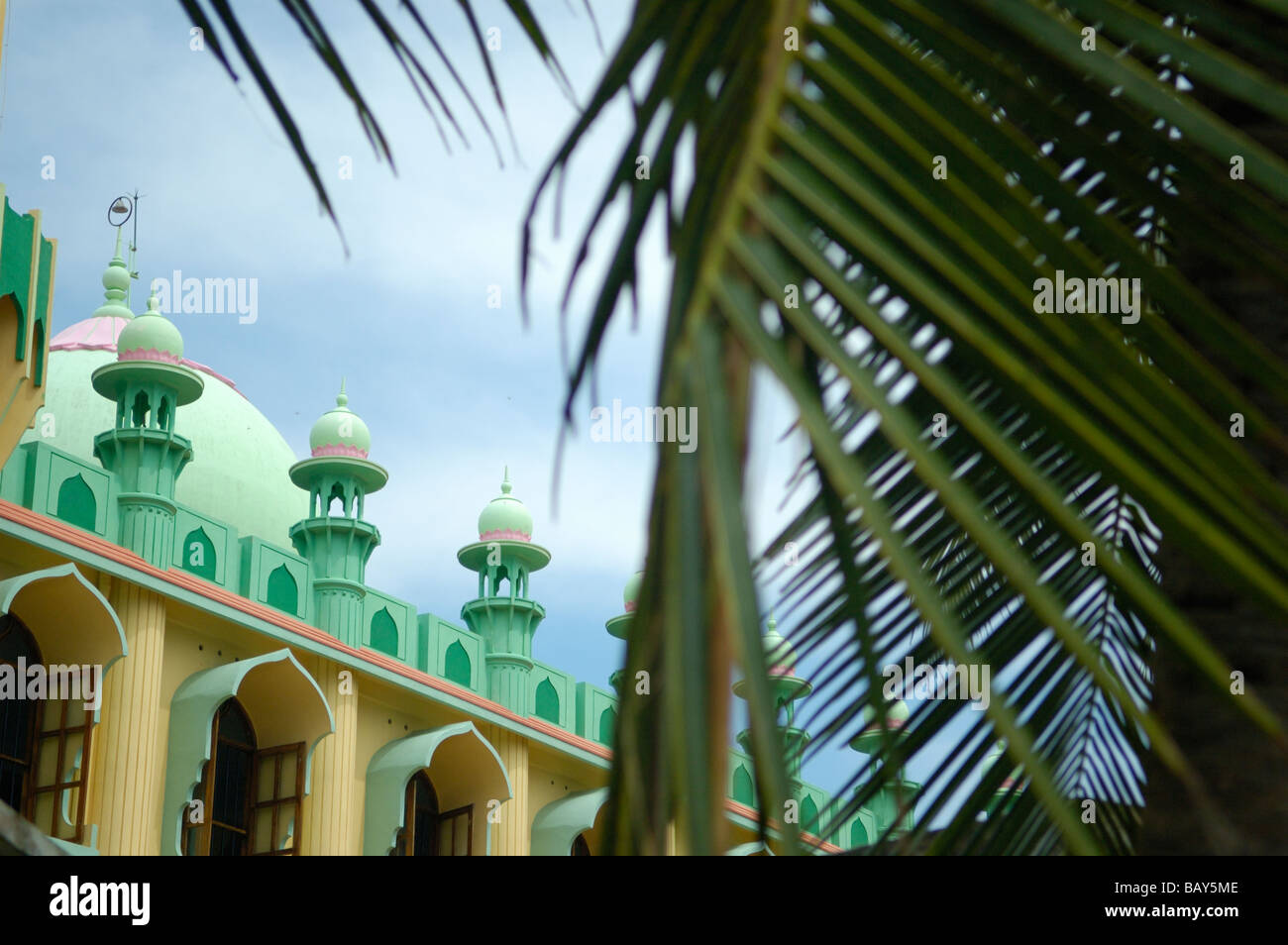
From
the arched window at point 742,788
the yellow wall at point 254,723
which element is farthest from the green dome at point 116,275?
the arched window at point 742,788

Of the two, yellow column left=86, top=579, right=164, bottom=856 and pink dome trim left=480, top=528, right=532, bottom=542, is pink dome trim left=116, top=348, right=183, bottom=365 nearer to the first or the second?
yellow column left=86, top=579, right=164, bottom=856

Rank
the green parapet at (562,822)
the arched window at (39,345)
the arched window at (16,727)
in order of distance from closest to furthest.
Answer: the arched window at (39,345) → the arched window at (16,727) → the green parapet at (562,822)

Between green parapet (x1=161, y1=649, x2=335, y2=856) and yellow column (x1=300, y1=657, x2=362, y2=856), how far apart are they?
0.55ft

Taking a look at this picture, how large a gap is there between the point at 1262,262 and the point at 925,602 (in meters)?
0.42

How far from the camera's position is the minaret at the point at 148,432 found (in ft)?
37.9

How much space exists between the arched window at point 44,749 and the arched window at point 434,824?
3618 millimetres

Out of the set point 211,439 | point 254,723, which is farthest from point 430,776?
point 211,439

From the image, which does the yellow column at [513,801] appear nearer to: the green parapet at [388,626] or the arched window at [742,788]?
the green parapet at [388,626]

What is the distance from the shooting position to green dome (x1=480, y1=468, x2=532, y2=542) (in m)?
15.1
